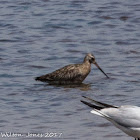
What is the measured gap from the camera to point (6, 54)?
48.1 ft

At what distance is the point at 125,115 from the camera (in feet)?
28.6

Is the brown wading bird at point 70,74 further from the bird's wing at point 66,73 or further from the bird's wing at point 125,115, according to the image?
the bird's wing at point 125,115

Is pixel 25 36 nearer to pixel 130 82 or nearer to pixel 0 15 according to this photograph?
pixel 0 15

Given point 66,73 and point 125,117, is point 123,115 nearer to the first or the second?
point 125,117

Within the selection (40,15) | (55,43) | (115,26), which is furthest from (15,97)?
(40,15)

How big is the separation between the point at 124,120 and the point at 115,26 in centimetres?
862

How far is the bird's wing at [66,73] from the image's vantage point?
13.0 meters

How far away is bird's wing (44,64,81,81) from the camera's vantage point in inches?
510

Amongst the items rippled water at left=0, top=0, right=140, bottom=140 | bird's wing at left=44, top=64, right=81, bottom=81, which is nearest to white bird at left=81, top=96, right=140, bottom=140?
rippled water at left=0, top=0, right=140, bottom=140

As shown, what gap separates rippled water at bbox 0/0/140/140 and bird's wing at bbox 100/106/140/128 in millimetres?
497

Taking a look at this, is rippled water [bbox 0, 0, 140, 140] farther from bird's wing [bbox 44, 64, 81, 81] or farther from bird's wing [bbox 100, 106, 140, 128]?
bird's wing [bbox 100, 106, 140, 128]

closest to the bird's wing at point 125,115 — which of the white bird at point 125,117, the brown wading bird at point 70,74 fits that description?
the white bird at point 125,117

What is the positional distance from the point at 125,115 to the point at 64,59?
18.8 feet

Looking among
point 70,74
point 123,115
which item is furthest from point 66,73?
point 123,115
